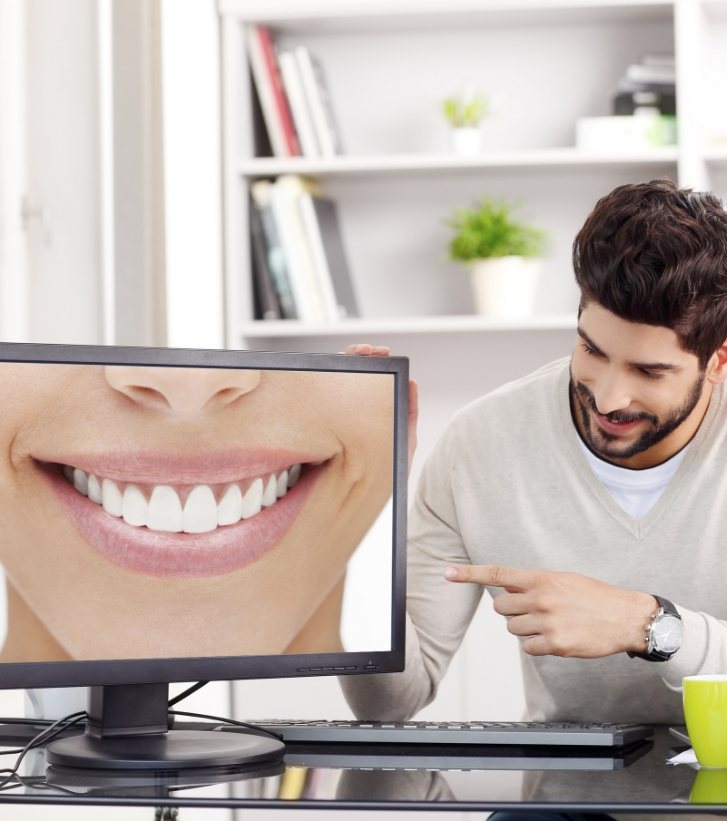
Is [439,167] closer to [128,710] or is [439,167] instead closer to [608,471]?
[608,471]

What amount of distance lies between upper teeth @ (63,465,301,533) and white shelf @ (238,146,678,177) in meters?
1.64

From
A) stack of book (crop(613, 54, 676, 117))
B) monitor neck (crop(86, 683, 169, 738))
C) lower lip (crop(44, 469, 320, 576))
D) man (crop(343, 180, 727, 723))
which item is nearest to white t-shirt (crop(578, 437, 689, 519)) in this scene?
man (crop(343, 180, 727, 723))

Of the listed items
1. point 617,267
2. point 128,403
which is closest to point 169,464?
point 128,403

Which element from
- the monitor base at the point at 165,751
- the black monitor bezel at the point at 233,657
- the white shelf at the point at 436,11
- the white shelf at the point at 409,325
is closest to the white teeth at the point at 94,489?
the black monitor bezel at the point at 233,657

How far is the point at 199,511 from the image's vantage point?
3.78 ft

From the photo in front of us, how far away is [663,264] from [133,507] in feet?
2.24

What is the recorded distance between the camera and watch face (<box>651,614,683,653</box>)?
1.24 metres

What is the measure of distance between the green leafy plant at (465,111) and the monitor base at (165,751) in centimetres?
186

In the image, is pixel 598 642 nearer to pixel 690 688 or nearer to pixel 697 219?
pixel 690 688

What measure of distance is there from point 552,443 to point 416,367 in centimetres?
130

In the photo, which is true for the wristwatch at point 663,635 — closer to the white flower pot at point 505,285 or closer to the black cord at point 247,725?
the black cord at point 247,725

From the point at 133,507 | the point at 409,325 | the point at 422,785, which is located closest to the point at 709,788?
the point at 422,785

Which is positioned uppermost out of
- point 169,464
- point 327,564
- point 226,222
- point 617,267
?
point 226,222

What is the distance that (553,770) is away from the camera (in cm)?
110
